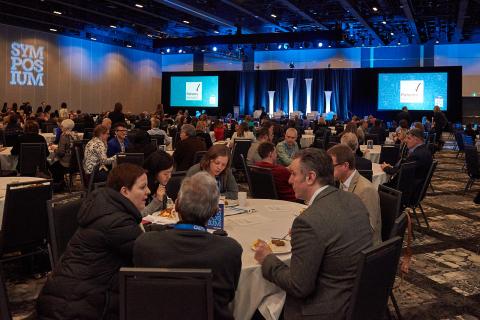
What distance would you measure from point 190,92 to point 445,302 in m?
22.5

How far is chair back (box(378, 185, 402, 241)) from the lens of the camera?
3713mm

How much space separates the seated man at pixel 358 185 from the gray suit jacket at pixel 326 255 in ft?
3.98

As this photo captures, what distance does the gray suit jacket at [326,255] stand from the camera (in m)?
2.20

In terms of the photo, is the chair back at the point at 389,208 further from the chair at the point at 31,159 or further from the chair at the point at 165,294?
the chair at the point at 31,159

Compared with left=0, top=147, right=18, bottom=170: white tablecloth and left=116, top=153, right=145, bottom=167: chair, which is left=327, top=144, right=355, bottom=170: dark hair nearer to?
left=116, top=153, right=145, bottom=167: chair

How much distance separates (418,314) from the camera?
398 centimetres

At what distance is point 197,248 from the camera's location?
2.06 m

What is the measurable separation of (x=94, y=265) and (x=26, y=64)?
62.2ft

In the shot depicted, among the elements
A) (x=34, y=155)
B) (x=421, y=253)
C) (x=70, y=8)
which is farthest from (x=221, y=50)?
(x=421, y=253)

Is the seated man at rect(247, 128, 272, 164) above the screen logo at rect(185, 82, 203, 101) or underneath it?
underneath

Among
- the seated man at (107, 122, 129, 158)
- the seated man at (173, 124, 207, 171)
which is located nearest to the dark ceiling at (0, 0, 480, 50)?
the seated man at (107, 122, 129, 158)

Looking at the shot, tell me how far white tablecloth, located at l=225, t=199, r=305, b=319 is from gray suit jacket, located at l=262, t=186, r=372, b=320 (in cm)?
26

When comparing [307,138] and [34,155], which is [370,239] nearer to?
[34,155]

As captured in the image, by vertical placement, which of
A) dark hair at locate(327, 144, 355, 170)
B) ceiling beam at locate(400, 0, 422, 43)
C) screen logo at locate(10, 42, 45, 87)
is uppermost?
ceiling beam at locate(400, 0, 422, 43)
